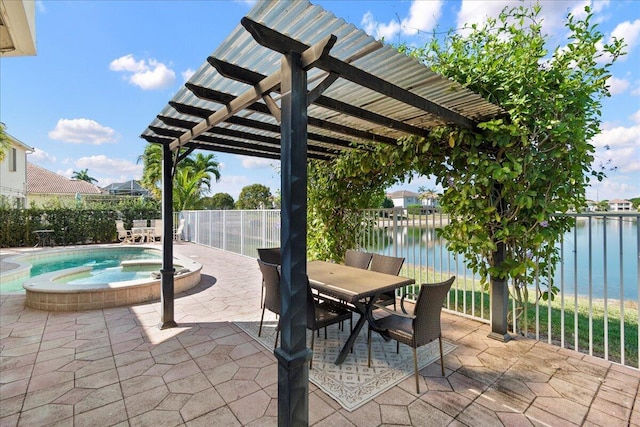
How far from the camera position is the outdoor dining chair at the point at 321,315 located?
3.03m

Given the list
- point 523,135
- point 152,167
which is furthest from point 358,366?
point 152,167

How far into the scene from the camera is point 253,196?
3438 centimetres

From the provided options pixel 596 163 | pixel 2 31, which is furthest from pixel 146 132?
pixel 596 163

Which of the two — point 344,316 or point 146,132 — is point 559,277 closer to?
point 344,316

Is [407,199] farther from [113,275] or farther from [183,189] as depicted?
[183,189]

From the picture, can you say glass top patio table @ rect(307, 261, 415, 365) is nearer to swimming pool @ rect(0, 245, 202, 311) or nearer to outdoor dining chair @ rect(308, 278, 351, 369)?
outdoor dining chair @ rect(308, 278, 351, 369)

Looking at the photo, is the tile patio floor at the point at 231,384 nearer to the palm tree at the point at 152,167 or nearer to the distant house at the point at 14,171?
the palm tree at the point at 152,167

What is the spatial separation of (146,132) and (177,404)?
349 centimetres

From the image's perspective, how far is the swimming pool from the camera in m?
5.01

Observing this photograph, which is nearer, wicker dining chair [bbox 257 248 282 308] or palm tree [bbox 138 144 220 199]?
wicker dining chair [bbox 257 248 282 308]

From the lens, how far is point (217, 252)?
11547 millimetres

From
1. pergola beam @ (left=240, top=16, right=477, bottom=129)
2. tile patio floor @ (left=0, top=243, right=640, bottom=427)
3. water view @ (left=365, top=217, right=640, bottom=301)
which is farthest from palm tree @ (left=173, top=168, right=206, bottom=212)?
pergola beam @ (left=240, top=16, right=477, bottom=129)

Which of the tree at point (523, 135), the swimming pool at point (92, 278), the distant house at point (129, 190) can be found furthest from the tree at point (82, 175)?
the tree at point (523, 135)

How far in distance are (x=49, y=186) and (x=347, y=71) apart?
3166cm
